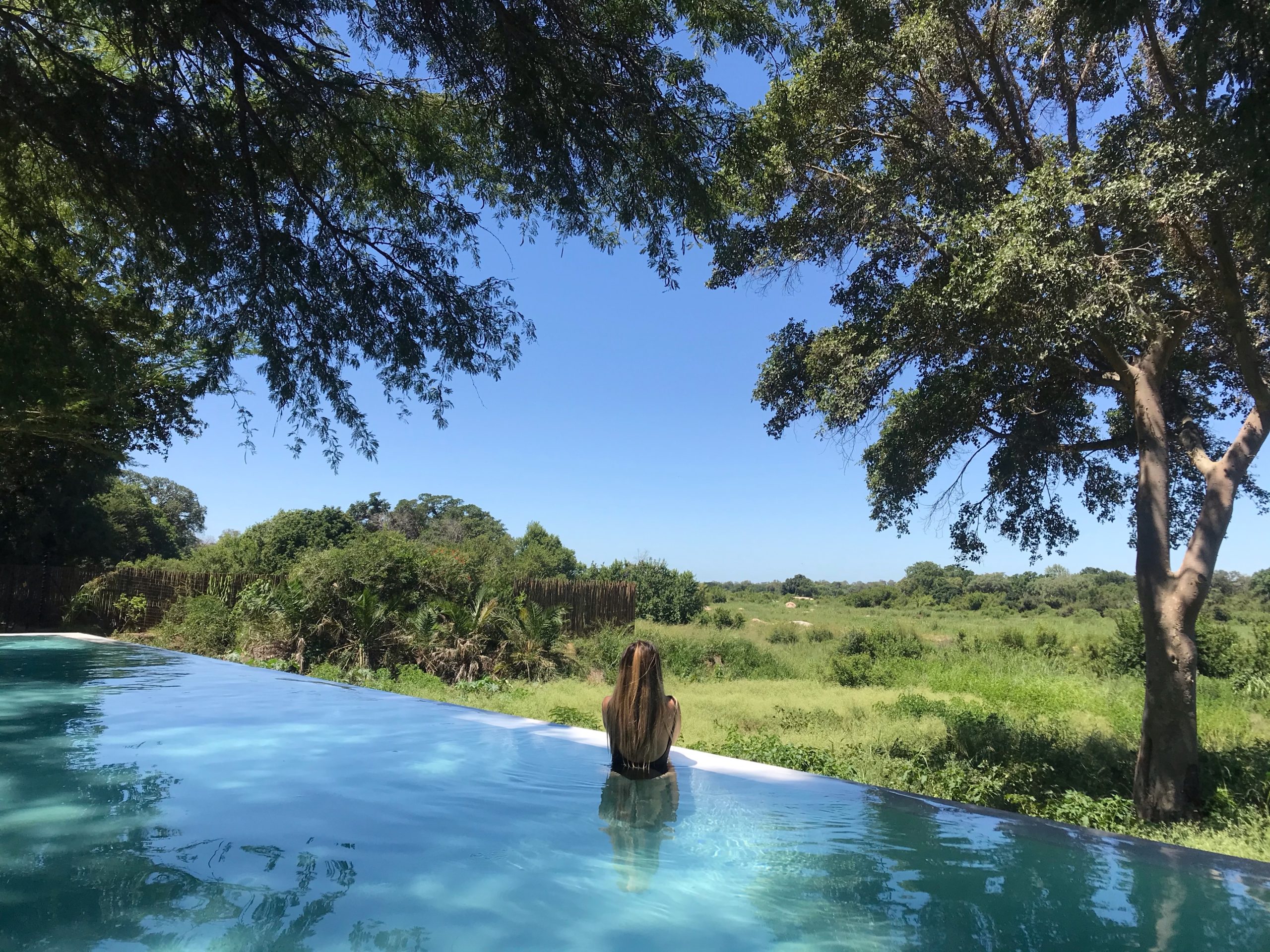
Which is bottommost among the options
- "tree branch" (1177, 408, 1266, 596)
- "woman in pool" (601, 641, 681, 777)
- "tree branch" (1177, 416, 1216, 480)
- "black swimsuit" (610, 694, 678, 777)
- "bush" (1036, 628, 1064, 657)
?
"black swimsuit" (610, 694, 678, 777)

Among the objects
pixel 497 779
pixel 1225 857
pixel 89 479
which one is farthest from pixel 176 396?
pixel 1225 857

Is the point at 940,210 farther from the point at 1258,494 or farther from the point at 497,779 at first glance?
the point at 497,779

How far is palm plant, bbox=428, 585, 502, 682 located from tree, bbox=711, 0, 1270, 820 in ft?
24.1

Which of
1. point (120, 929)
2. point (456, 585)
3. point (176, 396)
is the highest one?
point (176, 396)

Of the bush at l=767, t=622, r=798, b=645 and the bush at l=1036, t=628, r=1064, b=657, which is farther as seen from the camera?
the bush at l=767, t=622, r=798, b=645

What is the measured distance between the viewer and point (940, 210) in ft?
25.2

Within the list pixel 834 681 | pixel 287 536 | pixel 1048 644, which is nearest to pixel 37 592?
pixel 287 536

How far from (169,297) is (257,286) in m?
1.32

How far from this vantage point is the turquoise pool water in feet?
9.33

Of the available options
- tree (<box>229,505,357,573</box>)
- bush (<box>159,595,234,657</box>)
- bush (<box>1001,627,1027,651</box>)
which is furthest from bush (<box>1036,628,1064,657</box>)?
tree (<box>229,505,357,573</box>)

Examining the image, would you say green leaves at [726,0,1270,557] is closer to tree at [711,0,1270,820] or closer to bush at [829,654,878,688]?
tree at [711,0,1270,820]

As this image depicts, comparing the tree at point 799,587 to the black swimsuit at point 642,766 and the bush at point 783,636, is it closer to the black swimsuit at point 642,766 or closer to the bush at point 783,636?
the bush at point 783,636

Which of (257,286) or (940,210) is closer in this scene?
(257,286)

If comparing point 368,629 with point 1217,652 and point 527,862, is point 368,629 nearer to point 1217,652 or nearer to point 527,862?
point 527,862
